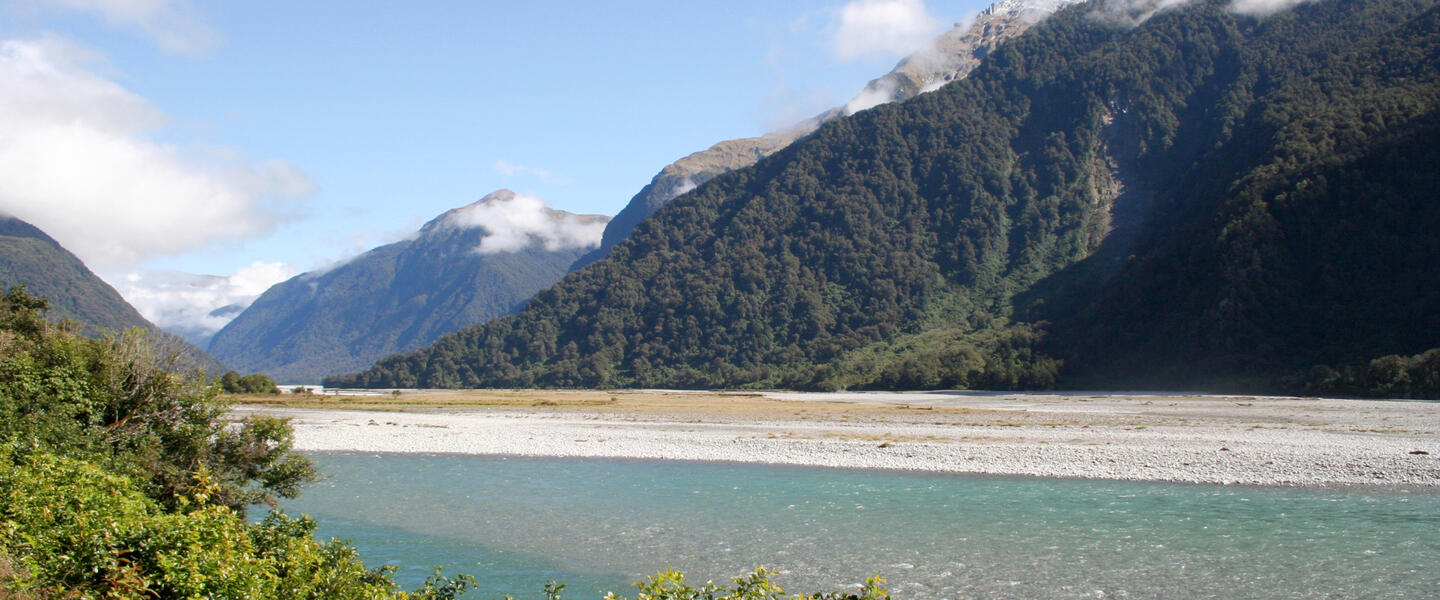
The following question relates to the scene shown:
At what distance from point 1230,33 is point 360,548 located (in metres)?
184

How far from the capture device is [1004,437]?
38625mm

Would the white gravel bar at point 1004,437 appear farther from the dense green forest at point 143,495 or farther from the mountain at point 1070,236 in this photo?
the mountain at point 1070,236

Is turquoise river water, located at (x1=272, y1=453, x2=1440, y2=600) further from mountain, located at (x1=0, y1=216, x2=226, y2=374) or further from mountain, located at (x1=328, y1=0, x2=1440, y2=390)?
mountain, located at (x1=0, y1=216, x2=226, y2=374)

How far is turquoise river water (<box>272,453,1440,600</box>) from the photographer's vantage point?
15.9m

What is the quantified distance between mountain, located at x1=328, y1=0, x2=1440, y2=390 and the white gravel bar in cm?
2419

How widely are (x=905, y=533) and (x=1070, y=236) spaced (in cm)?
13044

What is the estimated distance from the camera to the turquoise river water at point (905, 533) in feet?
52.1

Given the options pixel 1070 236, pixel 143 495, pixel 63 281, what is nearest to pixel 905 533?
pixel 143 495

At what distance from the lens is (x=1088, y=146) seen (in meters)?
155

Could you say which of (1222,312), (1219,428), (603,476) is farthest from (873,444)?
(1222,312)

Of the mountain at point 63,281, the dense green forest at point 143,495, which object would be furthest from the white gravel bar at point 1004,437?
the mountain at point 63,281

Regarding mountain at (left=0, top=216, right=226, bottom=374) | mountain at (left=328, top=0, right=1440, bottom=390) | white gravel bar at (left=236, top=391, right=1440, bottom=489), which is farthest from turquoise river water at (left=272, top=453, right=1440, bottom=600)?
mountain at (left=0, top=216, right=226, bottom=374)

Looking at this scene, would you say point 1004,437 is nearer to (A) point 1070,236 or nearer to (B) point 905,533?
(B) point 905,533

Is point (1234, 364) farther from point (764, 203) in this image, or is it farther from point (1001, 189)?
point (764, 203)
